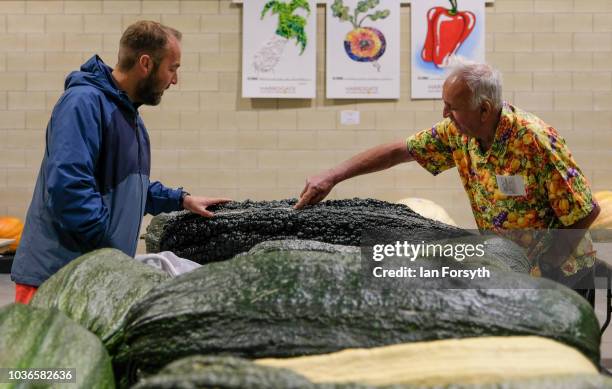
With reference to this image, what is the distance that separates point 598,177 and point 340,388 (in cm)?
599

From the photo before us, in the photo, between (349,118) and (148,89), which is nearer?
(148,89)

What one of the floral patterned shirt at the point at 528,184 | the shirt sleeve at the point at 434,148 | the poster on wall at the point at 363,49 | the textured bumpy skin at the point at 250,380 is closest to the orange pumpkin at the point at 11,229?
the poster on wall at the point at 363,49

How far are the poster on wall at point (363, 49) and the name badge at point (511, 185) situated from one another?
3887 millimetres

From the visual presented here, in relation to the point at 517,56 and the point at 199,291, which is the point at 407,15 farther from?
the point at 199,291

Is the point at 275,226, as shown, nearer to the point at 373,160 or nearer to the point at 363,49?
the point at 373,160

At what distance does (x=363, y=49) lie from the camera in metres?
6.04

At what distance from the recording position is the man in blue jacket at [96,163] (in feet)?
6.82

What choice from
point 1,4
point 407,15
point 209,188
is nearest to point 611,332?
point 407,15

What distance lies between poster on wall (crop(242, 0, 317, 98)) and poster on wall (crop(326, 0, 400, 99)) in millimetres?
176

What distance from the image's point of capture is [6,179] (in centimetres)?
638

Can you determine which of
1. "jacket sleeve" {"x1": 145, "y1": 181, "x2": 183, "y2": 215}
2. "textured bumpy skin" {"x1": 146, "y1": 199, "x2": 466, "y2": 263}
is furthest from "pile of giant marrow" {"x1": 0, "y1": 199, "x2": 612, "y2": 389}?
"jacket sleeve" {"x1": 145, "y1": 181, "x2": 183, "y2": 215}

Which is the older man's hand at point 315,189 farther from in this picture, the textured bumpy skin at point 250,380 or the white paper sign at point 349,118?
the white paper sign at point 349,118

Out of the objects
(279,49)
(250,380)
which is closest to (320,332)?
(250,380)

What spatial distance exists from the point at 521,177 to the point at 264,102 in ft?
13.6
